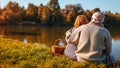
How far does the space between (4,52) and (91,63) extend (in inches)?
105

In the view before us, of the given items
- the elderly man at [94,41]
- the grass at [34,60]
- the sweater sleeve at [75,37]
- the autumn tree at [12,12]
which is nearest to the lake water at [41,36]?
the grass at [34,60]

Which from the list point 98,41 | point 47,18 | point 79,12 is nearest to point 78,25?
point 98,41

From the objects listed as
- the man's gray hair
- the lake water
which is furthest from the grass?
the lake water

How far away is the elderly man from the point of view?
21.3 feet

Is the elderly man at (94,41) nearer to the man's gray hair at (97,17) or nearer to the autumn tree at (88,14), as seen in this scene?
the man's gray hair at (97,17)

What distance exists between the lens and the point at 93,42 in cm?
652

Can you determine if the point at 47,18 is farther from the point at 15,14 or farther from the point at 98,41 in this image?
the point at 98,41

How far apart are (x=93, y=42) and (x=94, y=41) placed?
3cm

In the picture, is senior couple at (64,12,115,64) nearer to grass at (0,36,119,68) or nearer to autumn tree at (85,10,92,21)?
grass at (0,36,119,68)

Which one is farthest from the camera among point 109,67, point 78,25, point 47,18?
point 47,18

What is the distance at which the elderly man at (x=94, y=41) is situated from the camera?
6488 millimetres

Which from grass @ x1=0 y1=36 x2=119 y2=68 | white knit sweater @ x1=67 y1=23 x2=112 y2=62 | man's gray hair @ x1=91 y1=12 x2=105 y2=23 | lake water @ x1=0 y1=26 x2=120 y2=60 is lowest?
lake water @ x1=0 y1=26 x2=120 y2=60

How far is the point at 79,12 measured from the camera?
9444 cm

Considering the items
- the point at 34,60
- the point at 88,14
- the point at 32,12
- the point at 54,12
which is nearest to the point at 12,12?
the point at 32,12
